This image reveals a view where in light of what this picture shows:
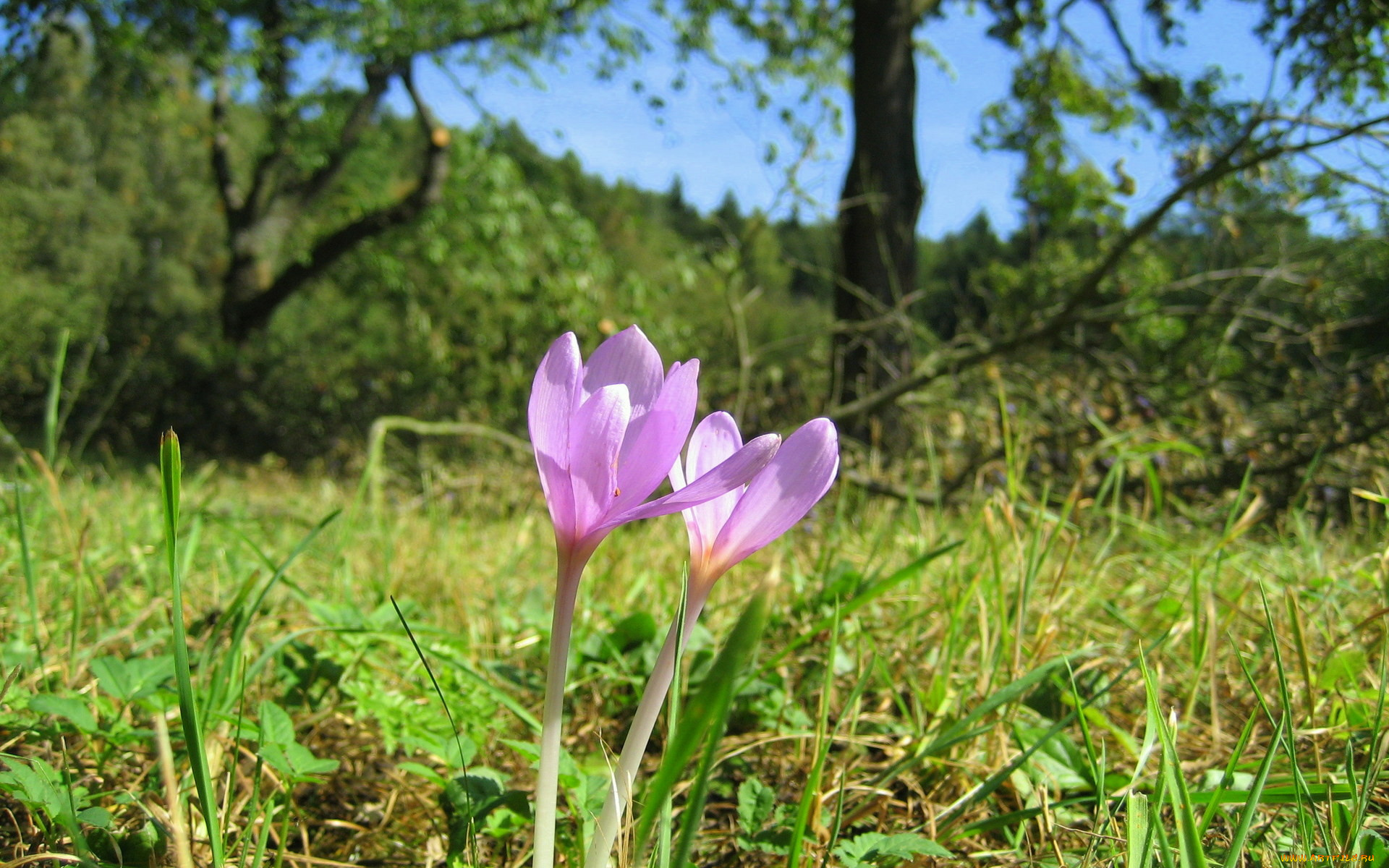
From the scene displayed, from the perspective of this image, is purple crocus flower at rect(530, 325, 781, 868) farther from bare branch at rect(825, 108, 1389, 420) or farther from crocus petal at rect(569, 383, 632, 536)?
bare branch at rect(825, 108, 1389, 420)

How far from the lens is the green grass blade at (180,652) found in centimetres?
59

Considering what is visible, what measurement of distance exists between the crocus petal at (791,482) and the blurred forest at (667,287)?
90 cm

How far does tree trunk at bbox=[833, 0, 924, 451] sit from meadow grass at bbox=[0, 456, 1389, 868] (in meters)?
3.09

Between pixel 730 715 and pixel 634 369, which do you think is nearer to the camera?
pixel 634 369

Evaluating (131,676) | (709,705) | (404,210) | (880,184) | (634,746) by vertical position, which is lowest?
(131,676)

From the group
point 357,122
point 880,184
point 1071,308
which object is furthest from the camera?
point 357,122

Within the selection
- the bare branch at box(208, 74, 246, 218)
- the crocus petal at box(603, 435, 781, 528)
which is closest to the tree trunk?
the crocus petal at box(603, 435, 781, 528)

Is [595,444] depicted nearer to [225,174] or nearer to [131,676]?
[131,676]

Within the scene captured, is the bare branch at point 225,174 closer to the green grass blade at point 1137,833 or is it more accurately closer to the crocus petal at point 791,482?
the crocus petal at point 791,482

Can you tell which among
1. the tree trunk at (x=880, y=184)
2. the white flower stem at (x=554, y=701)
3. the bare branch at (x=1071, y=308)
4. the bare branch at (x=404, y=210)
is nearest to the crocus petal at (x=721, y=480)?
the white flower stem at (x=554, y=701)

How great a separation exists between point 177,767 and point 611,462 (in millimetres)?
755

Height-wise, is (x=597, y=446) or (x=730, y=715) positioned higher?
(x=597, y=446)

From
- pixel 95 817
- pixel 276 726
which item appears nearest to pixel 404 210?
pixel 276 726

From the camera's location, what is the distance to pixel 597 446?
1.94 feet
